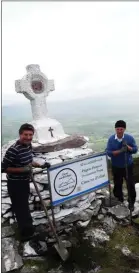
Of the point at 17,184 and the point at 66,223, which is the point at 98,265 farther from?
the point at 17,184

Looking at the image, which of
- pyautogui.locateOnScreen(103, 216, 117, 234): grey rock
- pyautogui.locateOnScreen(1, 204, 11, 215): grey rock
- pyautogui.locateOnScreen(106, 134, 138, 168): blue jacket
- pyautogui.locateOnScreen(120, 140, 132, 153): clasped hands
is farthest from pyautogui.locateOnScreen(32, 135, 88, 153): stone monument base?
pyautogui.locateOnScreen(103, 216, 117, 234): grey rock

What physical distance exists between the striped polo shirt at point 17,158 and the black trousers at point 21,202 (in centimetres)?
12

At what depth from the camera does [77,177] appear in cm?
534

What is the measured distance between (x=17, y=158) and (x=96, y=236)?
2.22 meters

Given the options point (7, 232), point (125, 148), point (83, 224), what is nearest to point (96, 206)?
point (83, 224)

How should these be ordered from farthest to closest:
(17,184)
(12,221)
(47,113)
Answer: (47,113)
(12,221)
(17,184)

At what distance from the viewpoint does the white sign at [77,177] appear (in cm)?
500

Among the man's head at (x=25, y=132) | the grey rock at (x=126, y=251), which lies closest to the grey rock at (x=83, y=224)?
the grey rock at (x=126, y=251)

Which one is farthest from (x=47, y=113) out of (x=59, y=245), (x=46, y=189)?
(x=59, y=245)

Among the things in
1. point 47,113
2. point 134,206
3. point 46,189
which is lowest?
point 134,206

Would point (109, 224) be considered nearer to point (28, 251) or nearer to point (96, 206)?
point (96, 206)

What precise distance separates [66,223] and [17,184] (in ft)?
4.97

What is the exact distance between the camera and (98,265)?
4.33 metres

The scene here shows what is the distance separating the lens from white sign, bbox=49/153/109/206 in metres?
5.00
